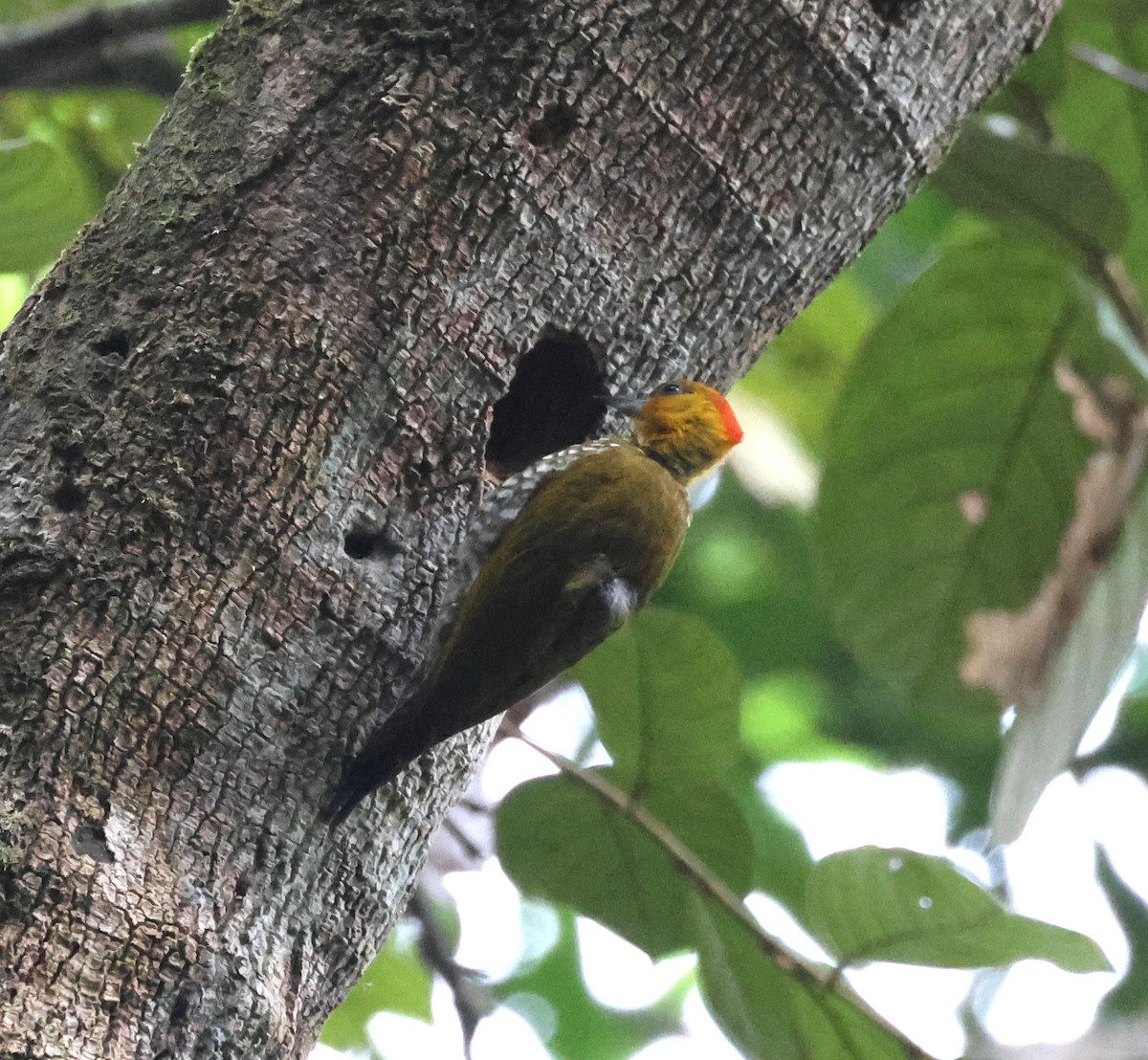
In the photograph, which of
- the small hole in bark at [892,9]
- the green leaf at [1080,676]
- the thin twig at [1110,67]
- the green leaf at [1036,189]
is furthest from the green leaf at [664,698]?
the thin twig at [1110,67]

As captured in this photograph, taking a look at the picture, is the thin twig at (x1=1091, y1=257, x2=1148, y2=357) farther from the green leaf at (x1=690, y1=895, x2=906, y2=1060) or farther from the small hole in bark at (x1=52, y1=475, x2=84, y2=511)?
the small hole in bark at (x1=52, y1=475, x2=84, y2=511)

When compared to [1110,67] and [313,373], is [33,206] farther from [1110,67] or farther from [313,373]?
[1110,67]

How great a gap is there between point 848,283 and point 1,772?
2927 millimetres

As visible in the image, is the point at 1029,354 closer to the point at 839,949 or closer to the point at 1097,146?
the point at 1097,146

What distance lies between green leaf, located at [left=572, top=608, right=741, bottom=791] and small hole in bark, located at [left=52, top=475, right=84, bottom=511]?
4.30 feet

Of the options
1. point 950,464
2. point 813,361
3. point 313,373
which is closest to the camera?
point 313,373

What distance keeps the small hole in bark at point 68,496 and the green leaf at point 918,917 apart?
1.60 m

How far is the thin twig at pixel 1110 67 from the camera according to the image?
131 inches

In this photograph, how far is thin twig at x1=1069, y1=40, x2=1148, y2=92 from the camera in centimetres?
333

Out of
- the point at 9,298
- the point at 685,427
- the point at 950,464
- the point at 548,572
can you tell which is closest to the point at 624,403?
the point at 548,572

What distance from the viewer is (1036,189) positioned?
107 inches

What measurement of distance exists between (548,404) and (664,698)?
706 mm

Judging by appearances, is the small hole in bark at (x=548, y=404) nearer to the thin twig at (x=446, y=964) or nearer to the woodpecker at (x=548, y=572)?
the woodpecker at (x=548, y=572)

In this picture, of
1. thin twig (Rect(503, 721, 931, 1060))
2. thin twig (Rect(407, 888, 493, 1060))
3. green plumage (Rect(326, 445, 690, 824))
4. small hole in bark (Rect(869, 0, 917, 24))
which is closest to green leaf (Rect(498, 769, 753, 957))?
thin twig (Rect(503, 721, 931, 1060))
